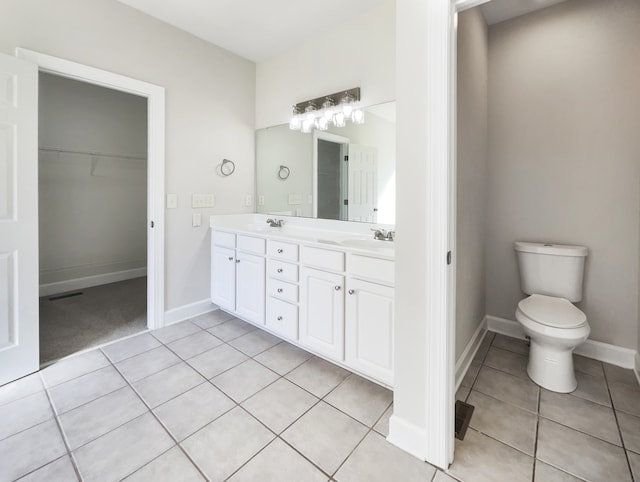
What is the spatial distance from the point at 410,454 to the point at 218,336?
5.68 feet

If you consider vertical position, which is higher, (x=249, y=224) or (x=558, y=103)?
(x=558, y=103)

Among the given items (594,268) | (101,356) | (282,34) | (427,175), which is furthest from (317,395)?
(282,34)

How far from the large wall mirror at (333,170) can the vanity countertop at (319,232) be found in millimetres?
71

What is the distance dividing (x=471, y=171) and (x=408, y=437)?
1665 millimetres

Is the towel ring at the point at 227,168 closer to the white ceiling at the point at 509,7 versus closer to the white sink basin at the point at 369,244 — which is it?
the white sink basin at the point at 369,244

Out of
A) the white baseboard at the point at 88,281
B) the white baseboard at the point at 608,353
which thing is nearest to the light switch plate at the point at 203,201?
the white baseboard at the point at 88,281

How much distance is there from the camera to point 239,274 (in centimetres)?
270

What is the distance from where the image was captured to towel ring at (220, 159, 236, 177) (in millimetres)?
3078

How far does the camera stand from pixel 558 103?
7.41 ft

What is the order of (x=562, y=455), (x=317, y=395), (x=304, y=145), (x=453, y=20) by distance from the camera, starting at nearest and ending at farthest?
(x=453, y=20) < (x=562, y=455) < (x=317, y=395) < (x=304, y=145)

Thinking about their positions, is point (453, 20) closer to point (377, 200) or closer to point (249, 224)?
point (377, 200)

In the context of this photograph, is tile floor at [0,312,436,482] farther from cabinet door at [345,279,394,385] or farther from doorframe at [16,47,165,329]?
doorframe at [16,47,165,329]

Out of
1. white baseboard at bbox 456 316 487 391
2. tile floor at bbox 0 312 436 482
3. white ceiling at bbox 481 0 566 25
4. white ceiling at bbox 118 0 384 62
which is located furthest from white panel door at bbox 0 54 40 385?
white ceiling at bbox 481 0 566 25

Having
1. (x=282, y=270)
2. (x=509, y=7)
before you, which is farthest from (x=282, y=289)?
(x=509, y=7)
